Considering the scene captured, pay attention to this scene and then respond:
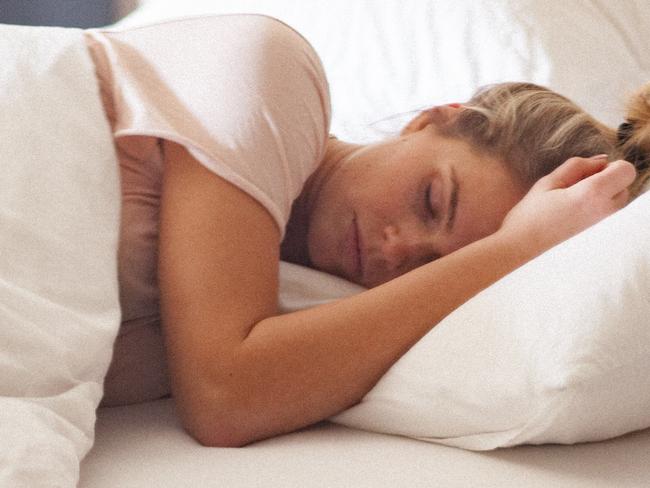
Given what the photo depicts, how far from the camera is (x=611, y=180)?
102 cm

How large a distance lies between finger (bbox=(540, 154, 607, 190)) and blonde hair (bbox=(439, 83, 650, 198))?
4 centimetres

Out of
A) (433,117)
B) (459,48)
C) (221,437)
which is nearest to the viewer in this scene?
(221,437)

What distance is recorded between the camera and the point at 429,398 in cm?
82

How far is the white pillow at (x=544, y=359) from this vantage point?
751 millimetres

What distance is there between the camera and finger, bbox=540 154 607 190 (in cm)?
106

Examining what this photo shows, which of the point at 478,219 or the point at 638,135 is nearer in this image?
the point at 478,219

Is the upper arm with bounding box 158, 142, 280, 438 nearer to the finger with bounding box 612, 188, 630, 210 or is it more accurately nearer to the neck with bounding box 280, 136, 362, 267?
the neck with bounding box 280, 136, 362, 267

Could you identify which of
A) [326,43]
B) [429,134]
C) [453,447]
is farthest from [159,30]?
[326,43]

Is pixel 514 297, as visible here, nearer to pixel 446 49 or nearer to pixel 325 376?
pixel 325 376

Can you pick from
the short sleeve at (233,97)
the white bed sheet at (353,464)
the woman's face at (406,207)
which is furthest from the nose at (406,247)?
the white bed sheet at (353,464)

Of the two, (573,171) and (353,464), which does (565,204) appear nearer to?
(573,171)

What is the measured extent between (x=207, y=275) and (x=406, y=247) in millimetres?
269

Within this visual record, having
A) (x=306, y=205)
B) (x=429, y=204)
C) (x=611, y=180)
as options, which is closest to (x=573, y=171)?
(x=611, y=180)

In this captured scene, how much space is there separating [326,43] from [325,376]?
97cm
